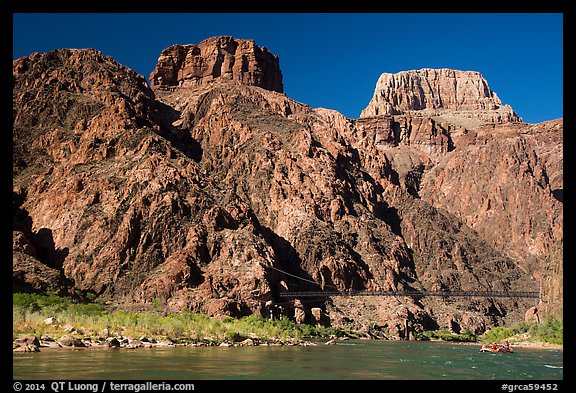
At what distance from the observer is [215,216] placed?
133250 millimetres

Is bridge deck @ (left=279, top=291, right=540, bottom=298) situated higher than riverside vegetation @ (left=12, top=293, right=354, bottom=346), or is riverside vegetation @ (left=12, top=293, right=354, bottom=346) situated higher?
bridge deck @ (left=279, top=291, right=540, bottom=298)

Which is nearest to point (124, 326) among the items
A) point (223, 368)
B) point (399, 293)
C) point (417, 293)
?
point (223, 368)

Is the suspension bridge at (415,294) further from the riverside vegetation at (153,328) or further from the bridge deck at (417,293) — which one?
the riverside vegetation at (153,328)

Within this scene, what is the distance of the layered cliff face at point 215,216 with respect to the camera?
400 ft

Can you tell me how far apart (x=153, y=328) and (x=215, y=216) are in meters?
56.8

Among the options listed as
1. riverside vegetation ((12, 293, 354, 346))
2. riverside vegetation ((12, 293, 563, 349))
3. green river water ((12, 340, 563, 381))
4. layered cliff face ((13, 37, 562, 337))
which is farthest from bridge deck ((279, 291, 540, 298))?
green river water ((12, 340, 563, 381))

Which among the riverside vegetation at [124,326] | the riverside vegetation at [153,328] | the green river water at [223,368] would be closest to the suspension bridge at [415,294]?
the riverside vegetation at [153,328]

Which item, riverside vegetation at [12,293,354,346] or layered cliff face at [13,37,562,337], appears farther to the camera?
layered cliff face at [13,37,562,337]

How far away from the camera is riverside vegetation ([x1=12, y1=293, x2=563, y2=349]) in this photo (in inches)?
2547

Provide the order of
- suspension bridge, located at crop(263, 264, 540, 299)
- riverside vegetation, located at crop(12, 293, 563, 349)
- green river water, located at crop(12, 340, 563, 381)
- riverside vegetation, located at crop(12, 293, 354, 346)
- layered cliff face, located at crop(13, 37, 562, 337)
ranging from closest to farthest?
green river water, located at crop(12, 340, 563, 381) < riverside vegetation, located at crop(12, 293, 563, 349) < riverside vegetation, located at crop(12, 293, 354, 346) < layered cliff face, located at crop(13, 37, 562, 337) < suspension bridge, located at crop(263, 264, 540, 299)

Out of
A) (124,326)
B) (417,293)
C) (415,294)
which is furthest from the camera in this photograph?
(417,293)

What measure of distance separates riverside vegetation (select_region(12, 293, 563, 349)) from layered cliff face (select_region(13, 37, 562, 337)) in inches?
370

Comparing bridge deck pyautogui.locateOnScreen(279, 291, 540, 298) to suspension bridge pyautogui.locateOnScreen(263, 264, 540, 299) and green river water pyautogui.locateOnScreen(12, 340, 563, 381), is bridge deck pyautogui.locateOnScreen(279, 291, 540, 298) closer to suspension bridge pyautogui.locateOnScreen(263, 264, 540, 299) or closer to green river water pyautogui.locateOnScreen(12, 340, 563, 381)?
suspension bridge pyautogui.locateOnScreen(263, 264, 540, 299)

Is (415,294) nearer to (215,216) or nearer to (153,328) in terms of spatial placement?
(215,216)
